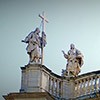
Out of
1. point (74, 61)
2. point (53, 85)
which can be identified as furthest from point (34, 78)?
point (74, 61)

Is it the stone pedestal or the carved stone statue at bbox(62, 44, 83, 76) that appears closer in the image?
the stone pedestal

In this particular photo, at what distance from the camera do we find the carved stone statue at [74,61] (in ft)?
88.8

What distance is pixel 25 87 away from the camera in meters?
26.4

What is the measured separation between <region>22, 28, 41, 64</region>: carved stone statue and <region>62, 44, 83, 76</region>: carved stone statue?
113 cm

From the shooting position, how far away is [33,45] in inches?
1062

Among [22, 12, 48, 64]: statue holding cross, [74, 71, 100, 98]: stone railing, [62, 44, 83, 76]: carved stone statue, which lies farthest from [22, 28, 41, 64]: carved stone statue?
[74, 71, 100, 98]: stone railing

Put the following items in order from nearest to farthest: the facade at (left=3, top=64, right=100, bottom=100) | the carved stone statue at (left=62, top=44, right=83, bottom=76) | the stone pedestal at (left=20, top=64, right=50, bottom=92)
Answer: the facade at (left=3, top=64, right=100, bottom=100), the stone pedestal at (left=20, top=64, right=50, bottom=92), the carved stone statue at (left=62, top=44, right=83, bottom=76)

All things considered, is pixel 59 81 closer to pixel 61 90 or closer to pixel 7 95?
pixel 61 90

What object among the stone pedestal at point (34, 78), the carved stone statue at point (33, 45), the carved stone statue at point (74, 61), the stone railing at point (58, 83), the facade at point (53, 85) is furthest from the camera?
the carved stone statue at point (74, 61)

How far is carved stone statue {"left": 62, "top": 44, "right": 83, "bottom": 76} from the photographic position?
2708cm

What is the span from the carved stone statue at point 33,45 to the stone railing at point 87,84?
5.55ft

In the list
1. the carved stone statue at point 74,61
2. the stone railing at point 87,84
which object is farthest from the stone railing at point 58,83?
the carved stone statue at point 74,61

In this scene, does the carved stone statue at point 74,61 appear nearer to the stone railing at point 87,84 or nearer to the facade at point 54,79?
the facade at point 54,79

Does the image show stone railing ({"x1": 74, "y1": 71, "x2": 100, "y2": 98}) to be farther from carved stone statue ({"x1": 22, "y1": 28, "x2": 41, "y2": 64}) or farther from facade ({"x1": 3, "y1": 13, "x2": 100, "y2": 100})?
carved stone statue ({"x1": 22, "y1": 28, "x2": 41, "y2": 64})
